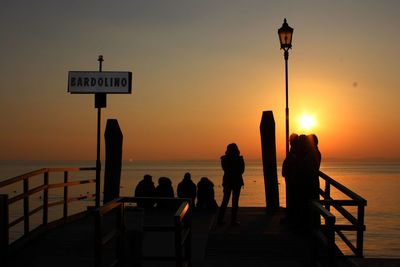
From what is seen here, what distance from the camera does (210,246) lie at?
966cm

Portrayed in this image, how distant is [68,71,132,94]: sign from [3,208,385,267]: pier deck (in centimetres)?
291

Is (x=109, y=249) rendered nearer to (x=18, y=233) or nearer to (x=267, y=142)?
(x=267, y=142)

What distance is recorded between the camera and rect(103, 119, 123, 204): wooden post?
1536 centimetres

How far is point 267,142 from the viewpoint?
50.4 feet

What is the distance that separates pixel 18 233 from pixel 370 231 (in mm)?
19530

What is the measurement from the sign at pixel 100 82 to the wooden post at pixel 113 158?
348 cm

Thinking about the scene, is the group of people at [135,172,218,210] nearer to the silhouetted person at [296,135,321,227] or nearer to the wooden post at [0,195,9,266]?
the silhouetted person at [296,135,321,227]

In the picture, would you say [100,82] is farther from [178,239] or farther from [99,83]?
[178,239]

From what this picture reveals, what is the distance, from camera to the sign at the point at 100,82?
12.4m

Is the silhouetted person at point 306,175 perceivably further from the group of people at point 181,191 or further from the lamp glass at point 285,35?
the lamp glass at point 285,35

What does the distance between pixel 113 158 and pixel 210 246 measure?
264 inches

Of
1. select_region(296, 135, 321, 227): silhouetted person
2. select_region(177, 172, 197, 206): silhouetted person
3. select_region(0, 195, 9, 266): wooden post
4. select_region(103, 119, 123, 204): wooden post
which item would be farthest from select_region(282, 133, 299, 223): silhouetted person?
select_region(103, 119, 123, 204): wooden post

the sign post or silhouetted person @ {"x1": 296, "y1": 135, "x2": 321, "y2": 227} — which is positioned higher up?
the sign post

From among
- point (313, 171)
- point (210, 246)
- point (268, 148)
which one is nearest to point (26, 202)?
point (210, 246)
